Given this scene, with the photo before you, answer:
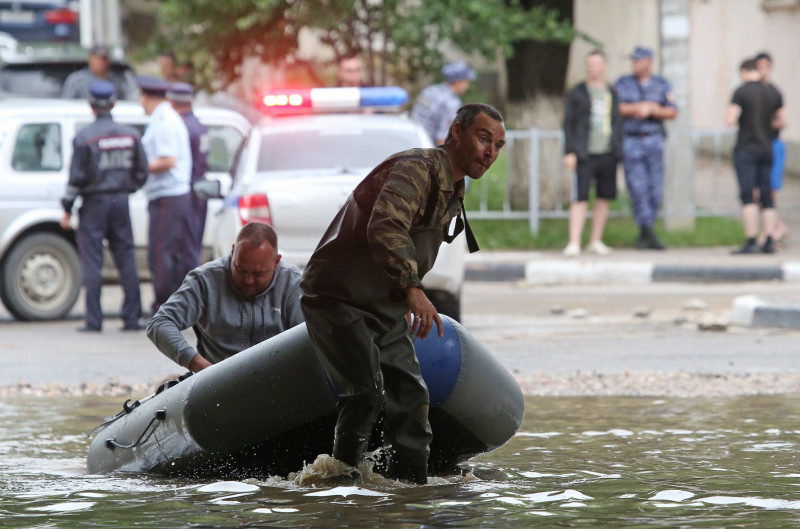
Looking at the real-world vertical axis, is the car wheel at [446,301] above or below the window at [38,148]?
below

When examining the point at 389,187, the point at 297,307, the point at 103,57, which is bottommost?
the point at 297,307

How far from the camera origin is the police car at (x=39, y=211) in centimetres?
1162

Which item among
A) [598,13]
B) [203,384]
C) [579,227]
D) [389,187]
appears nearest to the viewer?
[389,187]

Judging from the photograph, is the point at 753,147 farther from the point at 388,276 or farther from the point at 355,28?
the point at 388,276

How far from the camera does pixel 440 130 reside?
543 inches

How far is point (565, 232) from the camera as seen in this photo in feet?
53.5

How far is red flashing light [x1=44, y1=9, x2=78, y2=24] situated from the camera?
851 inches

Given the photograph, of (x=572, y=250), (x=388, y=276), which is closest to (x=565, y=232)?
(x=572, y=250)

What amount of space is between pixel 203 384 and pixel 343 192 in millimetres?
4740

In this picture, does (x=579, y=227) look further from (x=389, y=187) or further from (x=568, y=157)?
(x=389, y=187)

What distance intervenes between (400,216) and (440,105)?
8.99 metres

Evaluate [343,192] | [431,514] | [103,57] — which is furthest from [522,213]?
[431,514]

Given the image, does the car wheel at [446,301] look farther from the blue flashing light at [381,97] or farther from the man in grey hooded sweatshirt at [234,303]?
the man in grey hooded sweatshirt at [234,303]

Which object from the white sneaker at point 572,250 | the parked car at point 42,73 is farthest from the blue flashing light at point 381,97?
the parked car at point 42,73
